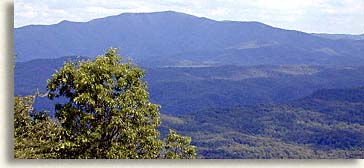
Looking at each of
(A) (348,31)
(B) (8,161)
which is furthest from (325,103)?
(B) (8,161)

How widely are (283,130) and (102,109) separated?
3043 millimetres

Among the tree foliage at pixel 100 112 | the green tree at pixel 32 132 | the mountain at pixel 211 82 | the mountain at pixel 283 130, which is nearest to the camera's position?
the green tree at pixel 32 132

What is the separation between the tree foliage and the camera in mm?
4340

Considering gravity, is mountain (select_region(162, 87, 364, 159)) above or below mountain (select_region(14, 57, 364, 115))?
below

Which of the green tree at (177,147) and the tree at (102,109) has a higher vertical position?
the tree at (102,109)

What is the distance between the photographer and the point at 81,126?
442 cm

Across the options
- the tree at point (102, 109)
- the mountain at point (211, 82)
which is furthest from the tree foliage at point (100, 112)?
the mountain at point (211, 82)

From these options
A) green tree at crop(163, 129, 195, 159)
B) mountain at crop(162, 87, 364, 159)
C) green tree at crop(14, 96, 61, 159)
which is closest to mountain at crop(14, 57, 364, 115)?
green tree at crop(14, 96, 61, 159)

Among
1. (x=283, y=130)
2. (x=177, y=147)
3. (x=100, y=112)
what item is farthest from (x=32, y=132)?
(x=283, y=130)

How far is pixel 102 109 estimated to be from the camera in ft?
14.6

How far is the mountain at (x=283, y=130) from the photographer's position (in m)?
4.75

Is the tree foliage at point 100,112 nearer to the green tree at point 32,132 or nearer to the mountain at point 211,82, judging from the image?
the green tree at point 32,132

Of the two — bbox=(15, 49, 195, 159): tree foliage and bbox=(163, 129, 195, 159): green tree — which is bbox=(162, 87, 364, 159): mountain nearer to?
bbox=(163, 129, 195, 159): green tree

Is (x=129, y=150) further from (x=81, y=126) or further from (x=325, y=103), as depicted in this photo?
(x=325, y=103)
